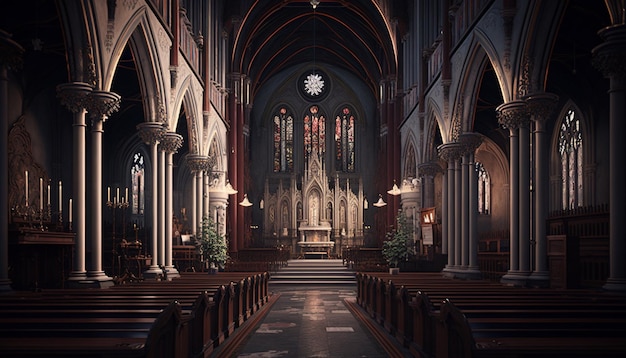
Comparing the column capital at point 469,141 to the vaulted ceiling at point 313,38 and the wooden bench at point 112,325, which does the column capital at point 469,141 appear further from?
the vaulted ceiling at point 313,38

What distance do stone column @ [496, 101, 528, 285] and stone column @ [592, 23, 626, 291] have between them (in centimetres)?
325

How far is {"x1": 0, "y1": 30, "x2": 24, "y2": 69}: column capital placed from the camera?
1035 centimetres

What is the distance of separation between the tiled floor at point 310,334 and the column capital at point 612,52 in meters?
5.66

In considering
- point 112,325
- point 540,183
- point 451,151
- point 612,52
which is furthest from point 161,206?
point 112,325

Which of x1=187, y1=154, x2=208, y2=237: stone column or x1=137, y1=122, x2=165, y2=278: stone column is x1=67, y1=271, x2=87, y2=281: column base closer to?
x1=137, y1=122, x2=165, y2=278: stone column

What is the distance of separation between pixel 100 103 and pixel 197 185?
11960mm

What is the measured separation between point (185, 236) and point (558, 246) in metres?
14.5

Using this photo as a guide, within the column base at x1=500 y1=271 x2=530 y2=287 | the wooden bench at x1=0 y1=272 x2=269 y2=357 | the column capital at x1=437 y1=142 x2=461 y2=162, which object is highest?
the column capital at x1=437 y1=142 x2=461 y2=162

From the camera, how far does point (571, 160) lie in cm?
2273

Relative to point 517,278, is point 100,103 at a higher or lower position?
higher

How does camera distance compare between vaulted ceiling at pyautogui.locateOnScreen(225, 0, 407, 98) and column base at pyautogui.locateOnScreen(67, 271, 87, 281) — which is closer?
column base at pyautogui.locateOnScreen(67, 271, 87, 281)

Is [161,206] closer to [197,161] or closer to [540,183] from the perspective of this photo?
[197,161]

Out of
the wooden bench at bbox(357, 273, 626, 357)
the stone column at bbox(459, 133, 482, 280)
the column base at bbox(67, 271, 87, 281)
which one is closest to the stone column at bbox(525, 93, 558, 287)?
the wooden bench at bbox(357, 273, 626, 357)

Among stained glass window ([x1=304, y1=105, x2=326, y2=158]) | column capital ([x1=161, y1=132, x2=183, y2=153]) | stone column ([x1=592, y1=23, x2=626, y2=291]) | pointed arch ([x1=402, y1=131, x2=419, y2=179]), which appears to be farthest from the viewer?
stained glass window ([x1=304, y1=105, x2=326, y2=158])
